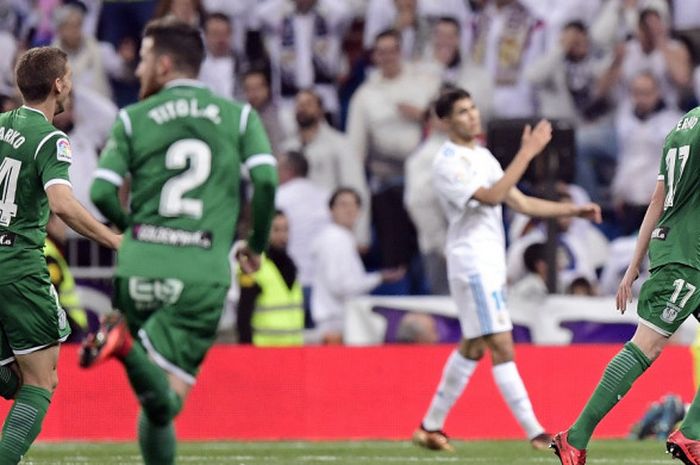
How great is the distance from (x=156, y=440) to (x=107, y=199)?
1.11m

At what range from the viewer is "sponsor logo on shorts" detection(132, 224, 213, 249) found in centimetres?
758

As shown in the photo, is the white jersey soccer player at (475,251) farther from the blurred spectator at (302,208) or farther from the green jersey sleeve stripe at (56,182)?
the blurred spectator at (302,208)

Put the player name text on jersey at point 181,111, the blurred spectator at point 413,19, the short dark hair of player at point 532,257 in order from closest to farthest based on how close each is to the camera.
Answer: the player name text on jersey at point 181,111 → the short dark hair of player at point 532,257 → the blurred spectator at point 413,19

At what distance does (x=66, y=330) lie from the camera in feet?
29.2

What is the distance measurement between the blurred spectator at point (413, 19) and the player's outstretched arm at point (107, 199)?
34.0 feet

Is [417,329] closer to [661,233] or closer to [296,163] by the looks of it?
[296,163]

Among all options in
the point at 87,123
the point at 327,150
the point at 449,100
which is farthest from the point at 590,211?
the point at 87,123

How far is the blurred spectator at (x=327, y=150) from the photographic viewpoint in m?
17.3

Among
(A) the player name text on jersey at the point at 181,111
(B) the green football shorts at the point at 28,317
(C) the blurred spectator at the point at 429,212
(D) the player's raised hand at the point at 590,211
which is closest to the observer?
(A) the player name text on jersey at the point at 181,111

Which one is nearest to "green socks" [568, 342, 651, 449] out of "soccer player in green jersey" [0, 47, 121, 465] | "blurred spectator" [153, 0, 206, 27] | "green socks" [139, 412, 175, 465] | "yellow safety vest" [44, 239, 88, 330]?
"green socks" [139, 412, 175, 465]

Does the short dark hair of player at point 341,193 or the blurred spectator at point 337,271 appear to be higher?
the short dark hair of player at point 341,193

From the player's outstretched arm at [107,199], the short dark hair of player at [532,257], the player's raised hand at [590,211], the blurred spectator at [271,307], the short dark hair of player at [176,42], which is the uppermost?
the short dark hair of player at [176,42]

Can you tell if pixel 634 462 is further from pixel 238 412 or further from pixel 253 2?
pixel 253 2

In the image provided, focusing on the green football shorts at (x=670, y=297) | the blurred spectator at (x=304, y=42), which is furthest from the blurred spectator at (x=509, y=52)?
the green football shorts at (x=670, y=297)
